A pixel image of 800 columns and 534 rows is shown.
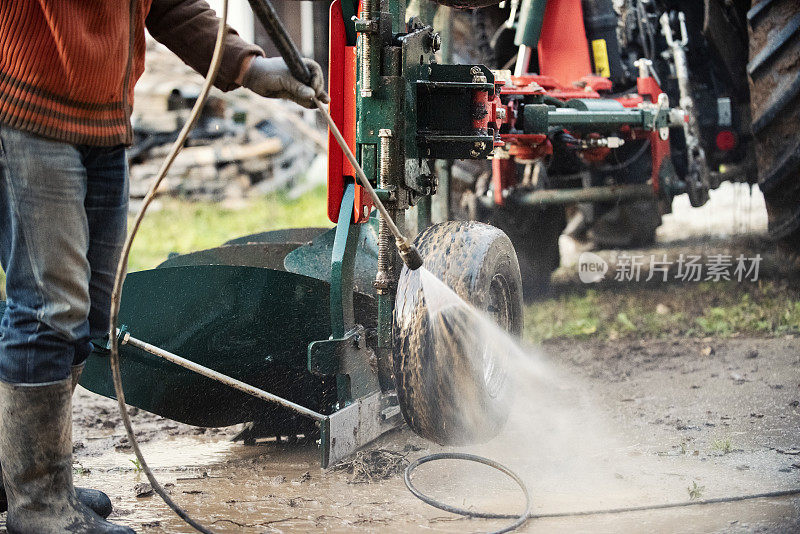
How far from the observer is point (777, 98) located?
13.4 ft

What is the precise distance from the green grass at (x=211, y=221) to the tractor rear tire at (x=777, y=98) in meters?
4.29

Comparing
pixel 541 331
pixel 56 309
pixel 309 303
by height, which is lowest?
pixel 541 331

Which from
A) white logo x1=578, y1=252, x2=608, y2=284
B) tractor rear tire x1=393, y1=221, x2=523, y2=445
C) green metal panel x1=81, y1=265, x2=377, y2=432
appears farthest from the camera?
white logo x1=578, y1=252, x2=608, y2=284

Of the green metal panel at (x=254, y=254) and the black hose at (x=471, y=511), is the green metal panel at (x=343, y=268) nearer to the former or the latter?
the black hose at (x=471, y=511)

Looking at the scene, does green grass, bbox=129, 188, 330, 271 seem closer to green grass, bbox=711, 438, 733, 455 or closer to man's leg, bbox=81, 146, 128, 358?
man's leg, bbox=81, 146, 128, 358

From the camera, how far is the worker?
6.68ft

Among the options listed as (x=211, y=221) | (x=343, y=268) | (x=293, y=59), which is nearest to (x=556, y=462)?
(x=343, y=268)

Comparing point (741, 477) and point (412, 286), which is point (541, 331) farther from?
point (412, 286)

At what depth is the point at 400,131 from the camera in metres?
2.66

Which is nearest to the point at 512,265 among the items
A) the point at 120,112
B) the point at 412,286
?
the point at 412,286

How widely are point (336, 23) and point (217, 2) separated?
21.5 ft

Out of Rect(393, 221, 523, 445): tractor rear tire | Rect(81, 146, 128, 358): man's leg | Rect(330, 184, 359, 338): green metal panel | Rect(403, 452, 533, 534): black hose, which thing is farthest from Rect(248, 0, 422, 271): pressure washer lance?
Rect(403, 452, 533, 534): black hose

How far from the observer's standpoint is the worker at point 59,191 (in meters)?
2.04

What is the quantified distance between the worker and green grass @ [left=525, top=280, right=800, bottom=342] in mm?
2779
